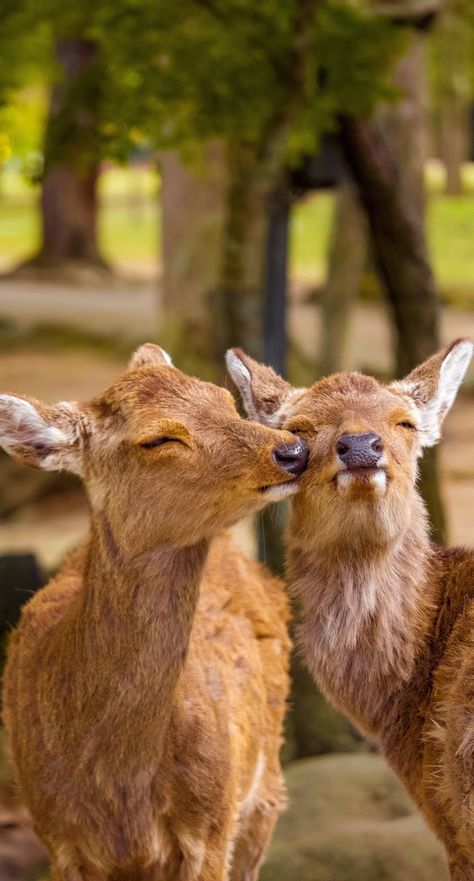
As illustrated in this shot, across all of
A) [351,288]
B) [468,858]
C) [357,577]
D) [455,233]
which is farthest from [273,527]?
[455,233]

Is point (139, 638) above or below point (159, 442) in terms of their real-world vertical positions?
below

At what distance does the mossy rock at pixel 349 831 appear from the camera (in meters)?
6.25

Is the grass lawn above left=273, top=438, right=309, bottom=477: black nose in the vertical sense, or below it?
above

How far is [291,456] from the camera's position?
461 cm

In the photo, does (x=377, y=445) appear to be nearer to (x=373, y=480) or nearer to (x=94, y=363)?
(x=373, y=480)

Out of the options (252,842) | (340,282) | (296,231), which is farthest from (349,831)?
(296,231)

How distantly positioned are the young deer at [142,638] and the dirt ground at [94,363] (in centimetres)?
680

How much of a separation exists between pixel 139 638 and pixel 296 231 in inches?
1458

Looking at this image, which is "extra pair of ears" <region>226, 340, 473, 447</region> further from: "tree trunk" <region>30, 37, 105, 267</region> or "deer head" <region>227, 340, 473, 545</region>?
"tree trunk" <region>30, 37, 105, 267</region>

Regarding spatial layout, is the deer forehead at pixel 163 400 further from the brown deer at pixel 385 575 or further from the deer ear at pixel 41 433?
the brown deer at pixel 385 575

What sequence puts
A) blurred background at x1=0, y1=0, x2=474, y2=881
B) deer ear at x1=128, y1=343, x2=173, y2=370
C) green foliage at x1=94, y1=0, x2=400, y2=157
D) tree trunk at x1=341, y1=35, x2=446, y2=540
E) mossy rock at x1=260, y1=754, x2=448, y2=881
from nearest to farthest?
1. deer ear at x1=128, y1=343, x2=173, y2=370
2. mossy rock at x1=260, y1=754, x2=448, y2=881
3. blurred background at x1=0, y1=0, x2=474, y2=881
4. green foliage at x1=94, y1=0, x2=400, y2=157
5. tree trunk at x1=341, y1=35, x2=446, y2=540

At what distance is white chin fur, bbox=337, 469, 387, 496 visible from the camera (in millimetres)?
4594

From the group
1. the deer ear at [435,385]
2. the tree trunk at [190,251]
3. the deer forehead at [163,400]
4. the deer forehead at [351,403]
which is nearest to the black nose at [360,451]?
the deer forehead at [351,403]

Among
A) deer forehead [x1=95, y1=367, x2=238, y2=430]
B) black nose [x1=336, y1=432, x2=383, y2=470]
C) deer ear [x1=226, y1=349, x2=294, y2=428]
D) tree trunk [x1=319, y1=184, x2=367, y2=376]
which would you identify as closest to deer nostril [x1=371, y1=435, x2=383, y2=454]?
black nose [x1=336, y1=432, x2=383, y2=470]
